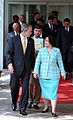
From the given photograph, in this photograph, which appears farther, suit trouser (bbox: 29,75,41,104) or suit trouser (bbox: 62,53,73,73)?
suit trouser (bbox: 62,53,73,73)

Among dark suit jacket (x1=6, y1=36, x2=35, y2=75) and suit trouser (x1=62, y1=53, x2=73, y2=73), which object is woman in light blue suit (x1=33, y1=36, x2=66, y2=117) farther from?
suit trouser (x1=62, y1=53, x2=73, y2=73)

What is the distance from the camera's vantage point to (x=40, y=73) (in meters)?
7.32

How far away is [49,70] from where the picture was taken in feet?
23.6

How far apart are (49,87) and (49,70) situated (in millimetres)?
366

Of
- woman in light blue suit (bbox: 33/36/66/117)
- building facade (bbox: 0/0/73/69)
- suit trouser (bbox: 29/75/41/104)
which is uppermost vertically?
building facade (bbox: 0/0/73/69)

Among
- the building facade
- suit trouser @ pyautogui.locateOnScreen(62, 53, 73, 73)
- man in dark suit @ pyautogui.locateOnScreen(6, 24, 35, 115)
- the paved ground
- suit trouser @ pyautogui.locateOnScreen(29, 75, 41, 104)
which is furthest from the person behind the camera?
the building facade

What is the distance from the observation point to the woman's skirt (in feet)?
23.7

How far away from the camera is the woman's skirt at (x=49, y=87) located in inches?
284

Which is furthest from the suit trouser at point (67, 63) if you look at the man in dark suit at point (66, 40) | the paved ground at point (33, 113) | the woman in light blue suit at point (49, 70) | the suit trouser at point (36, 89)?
the woman in light blue suit at point (49, 70)

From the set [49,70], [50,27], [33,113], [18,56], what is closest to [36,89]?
[33,113]

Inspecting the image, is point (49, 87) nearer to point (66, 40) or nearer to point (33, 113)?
point (33, 113)

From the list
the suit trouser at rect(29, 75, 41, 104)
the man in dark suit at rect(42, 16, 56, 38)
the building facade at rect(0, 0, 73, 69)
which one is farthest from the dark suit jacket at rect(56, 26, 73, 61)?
the building facade at rect(0, 0, 73, 69)

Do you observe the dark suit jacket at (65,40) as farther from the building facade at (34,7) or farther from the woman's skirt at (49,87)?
the woman's skirt at (49,87)

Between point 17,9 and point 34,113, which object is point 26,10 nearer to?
point 17,9
